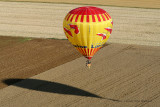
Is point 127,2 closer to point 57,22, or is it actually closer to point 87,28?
point 57,22

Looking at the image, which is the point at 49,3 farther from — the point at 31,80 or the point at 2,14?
the point at 31,80

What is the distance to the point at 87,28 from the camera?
2019 cm

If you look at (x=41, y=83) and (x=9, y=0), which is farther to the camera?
(x=9, y=0)

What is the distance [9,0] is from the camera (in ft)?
181

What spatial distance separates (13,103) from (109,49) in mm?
12745

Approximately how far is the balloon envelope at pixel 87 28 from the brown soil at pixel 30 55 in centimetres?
570

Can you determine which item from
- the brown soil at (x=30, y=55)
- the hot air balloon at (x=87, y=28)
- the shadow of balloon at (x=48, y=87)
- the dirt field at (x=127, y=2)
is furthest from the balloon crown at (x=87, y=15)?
the dirt field at (x=127, y=2)

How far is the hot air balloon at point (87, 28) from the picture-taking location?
66.2ft

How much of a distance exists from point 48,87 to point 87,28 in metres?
4.88

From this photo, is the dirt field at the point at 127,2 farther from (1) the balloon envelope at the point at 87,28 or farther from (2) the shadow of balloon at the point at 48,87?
(1) the balloon envelope at the point at 87,28

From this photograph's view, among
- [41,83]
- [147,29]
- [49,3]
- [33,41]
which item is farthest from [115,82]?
[49,3]

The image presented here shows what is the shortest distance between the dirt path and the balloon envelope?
2654 mm

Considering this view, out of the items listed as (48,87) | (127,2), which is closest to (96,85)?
(48,87)

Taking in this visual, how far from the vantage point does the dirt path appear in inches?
812
